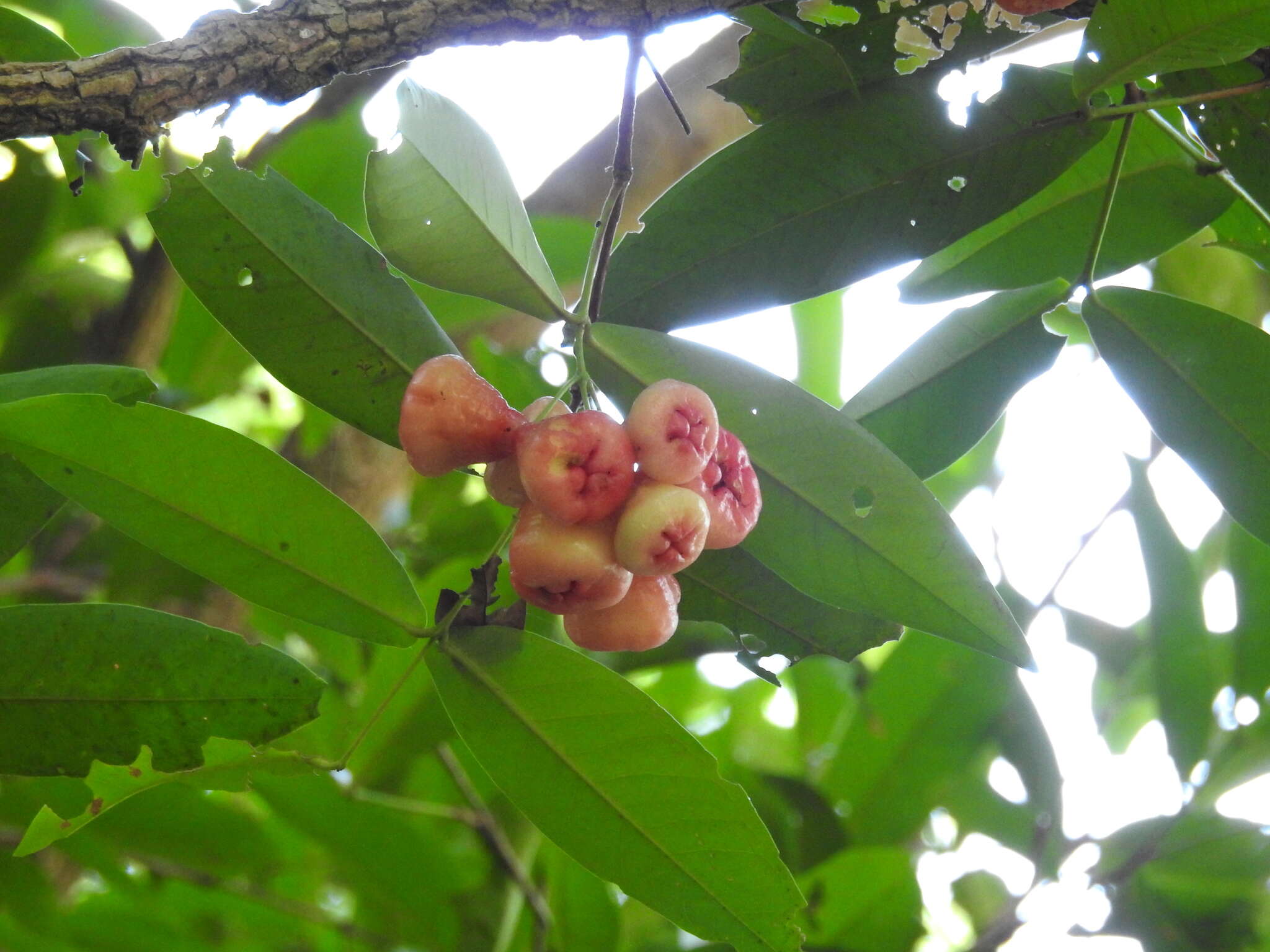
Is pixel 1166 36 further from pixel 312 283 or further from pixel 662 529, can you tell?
pixel 312 283

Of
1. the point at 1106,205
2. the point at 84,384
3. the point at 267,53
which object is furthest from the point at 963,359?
the point at 84,384

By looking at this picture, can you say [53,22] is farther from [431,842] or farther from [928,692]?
[928,692]

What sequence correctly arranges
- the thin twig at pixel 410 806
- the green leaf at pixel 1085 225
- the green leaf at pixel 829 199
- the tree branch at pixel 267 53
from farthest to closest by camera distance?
1. the thin twig at pixel 410 806
2. the green leaf at pixel 1085 225
3. the green leaf at pixel 829 199
4. the tree branch at pixel 267 53

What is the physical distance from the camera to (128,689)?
0.88 m

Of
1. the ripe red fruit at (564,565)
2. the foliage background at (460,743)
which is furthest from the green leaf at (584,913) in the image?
the ripe red fruit at (564,565)

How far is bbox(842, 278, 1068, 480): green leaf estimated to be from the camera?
3.30 ft

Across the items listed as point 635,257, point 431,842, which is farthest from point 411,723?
point 635,257

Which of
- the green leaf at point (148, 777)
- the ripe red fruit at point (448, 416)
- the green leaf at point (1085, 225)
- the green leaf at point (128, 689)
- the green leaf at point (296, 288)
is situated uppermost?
the green leaf at point (1085, 225)

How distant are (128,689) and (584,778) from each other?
1.20 ft

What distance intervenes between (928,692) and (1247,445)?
778 millimetres

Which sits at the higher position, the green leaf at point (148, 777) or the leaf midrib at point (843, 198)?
the leaf midrib at point (843, 198)

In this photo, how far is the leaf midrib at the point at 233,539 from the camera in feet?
2.62

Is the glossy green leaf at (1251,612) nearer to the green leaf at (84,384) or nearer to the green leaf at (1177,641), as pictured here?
the green leaf at (1177,641)

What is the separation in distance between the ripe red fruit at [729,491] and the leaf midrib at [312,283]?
0.25m
